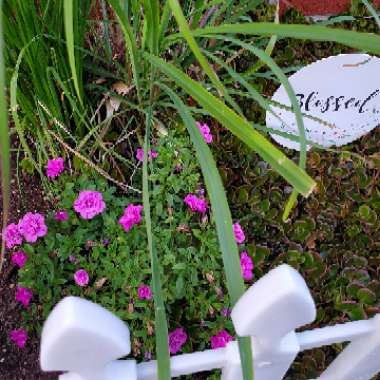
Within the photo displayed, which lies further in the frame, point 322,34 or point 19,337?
point 19,337

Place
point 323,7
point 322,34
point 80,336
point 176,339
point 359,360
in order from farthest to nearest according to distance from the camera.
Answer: point 323,7 → point 176,339 → point 359,360 → point 322,34 → point 80,336

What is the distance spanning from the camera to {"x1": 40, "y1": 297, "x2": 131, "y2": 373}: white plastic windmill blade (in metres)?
0.56

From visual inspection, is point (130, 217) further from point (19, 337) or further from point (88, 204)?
point (19, 337)

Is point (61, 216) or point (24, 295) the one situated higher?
point (61, 216)

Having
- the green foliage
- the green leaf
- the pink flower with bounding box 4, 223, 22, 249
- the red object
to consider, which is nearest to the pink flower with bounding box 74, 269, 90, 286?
the green foliage

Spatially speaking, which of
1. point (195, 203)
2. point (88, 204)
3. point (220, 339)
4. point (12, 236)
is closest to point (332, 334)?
point (220, 339)

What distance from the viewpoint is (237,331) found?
2.17 ft

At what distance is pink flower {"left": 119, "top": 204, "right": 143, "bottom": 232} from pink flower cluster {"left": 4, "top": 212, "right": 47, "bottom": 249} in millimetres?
148

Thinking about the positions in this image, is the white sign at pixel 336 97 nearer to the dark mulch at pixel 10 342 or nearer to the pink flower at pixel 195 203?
the pink flower at pixel 195 203

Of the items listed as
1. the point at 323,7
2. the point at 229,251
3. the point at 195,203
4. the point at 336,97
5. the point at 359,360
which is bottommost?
the point at 359,360

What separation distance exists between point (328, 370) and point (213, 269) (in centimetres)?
30

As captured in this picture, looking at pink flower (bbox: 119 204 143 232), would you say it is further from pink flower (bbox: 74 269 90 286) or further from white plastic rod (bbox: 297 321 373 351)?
white plastic rod (bbox: 297 321 373 351)

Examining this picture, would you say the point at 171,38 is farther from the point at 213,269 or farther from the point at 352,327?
the point at 352,327

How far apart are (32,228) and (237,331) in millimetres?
530
